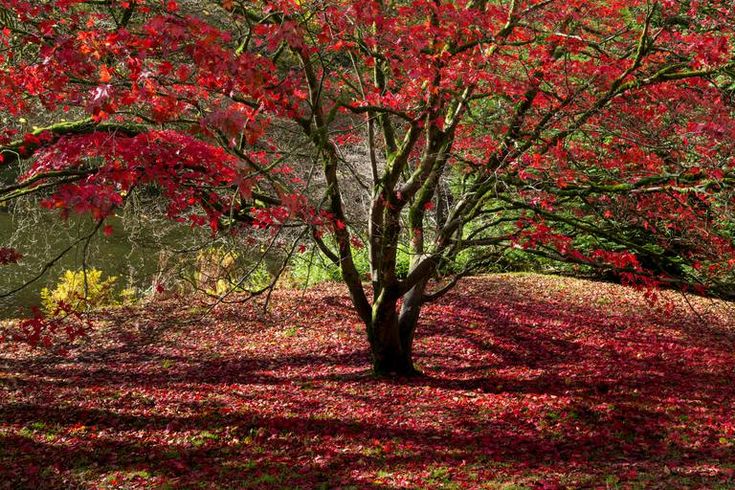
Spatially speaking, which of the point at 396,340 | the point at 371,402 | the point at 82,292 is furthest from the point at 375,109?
the point at 82,292

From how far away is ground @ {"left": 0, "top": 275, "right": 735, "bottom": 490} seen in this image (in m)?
5.52

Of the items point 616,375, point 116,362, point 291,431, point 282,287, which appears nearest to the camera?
point 291,431

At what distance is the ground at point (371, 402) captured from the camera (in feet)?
18.1

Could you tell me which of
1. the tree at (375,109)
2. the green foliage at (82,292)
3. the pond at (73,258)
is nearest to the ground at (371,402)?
the green foliage at (82,292)

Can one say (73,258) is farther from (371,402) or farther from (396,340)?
(371,402)

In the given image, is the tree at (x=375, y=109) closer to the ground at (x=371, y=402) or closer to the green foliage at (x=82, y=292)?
the ground at (x=371, y=402)

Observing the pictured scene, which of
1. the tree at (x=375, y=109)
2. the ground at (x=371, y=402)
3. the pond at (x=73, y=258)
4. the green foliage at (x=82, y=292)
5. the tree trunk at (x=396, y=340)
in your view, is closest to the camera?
the tree at (x=375, y=109)

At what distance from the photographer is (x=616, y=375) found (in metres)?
8.14

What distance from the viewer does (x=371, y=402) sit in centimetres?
723

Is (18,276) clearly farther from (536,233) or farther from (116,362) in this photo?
(536,233)

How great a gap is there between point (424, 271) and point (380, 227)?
724 mm

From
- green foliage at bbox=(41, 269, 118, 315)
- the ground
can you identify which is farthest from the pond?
the ground

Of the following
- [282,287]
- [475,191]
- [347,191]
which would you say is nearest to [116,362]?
[282,287]

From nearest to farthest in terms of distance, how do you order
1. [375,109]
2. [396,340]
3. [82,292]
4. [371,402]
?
[375,109] < [371,402] < [396,340] < [82,292]
